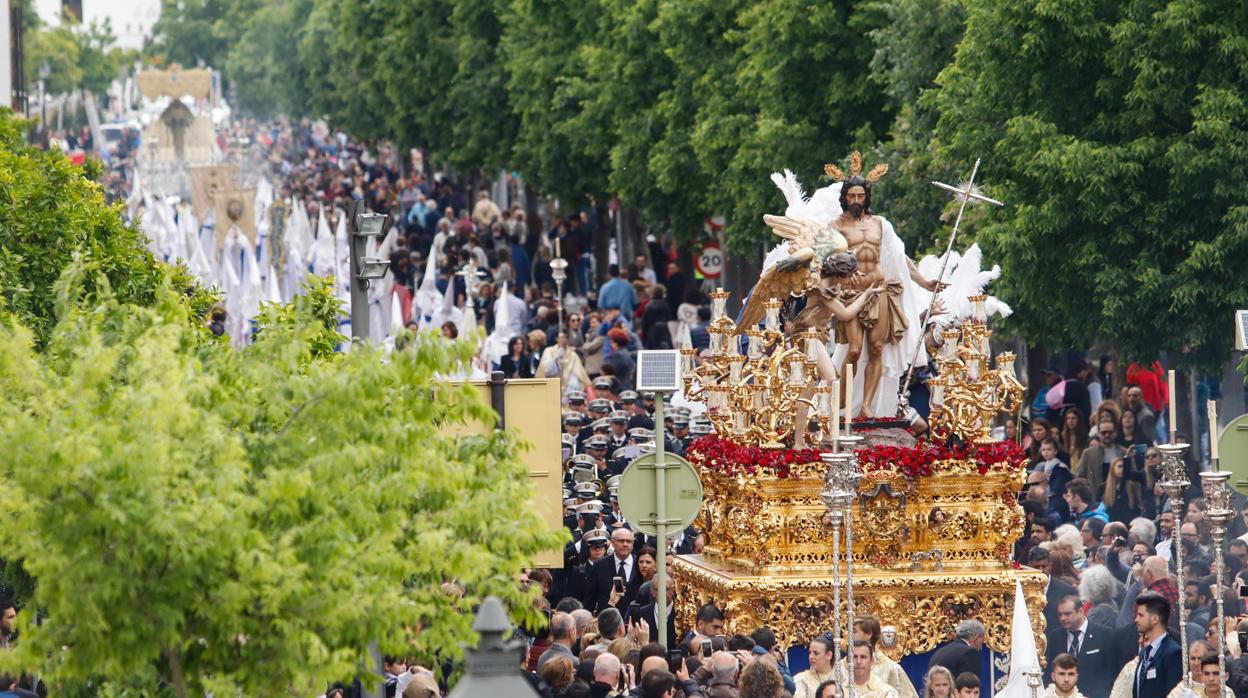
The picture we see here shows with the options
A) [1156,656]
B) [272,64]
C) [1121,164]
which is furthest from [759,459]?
[272,64]

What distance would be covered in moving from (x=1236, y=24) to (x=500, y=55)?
113 ft

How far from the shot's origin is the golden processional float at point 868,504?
19938 mm

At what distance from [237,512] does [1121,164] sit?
1673cm

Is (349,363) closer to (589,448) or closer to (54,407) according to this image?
(54,407)

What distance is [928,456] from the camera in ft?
66.0

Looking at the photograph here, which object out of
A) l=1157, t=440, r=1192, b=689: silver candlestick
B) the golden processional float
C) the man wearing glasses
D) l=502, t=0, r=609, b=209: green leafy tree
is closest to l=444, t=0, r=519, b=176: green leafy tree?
l=502, t=0, r=609, b=209: green leafy tree

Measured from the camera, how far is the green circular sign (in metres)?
18.0

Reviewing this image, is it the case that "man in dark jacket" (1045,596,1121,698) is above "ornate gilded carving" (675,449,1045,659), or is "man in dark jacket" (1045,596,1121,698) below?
below

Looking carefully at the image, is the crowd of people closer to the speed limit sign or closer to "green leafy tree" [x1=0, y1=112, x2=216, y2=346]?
the speed limit sign

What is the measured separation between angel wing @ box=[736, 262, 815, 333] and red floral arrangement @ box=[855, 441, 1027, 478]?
1226mm

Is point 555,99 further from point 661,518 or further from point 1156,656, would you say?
point 1156,656

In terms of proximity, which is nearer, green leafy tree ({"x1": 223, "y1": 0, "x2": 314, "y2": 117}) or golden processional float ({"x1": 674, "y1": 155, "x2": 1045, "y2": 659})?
golden processional float ({"x1": 674, "y1": 155, "x2": 1045, "y2": 659})

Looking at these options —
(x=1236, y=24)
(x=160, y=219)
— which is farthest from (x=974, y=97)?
(x=160, y=219)

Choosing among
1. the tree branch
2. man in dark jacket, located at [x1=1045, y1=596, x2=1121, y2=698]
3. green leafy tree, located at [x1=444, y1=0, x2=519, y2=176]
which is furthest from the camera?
green leafy tree, located at [x1=444, y1=0, x2=519, y2=176]
